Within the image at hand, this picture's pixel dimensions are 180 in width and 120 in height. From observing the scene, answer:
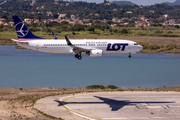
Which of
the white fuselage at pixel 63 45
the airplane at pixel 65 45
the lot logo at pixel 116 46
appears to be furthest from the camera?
the lot logo at pixel 116 46

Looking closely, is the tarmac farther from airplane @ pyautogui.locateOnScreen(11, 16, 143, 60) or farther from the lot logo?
the lot logo

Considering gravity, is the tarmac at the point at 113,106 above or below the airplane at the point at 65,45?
below

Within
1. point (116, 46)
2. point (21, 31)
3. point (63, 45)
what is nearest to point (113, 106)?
point (116, 46)

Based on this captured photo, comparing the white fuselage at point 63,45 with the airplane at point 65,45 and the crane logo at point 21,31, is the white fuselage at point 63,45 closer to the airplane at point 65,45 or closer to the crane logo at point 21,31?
the airplane at point 65,45

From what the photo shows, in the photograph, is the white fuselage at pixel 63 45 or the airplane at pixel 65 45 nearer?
the airplane at pixel 65 45

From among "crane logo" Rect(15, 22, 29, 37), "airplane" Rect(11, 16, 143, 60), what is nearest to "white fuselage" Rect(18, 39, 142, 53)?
"airplane" Rect(11, 16, 143, 60)

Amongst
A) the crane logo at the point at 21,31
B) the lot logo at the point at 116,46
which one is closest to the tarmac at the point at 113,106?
the lot logo at the point at 116,46

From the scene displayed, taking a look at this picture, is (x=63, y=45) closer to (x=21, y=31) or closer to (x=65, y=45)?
(x=65, y=45)

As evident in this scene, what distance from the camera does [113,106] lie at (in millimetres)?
48875

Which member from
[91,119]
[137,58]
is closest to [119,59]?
[137,58]

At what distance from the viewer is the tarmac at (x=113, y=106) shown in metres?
43.5

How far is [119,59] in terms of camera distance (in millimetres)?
122250

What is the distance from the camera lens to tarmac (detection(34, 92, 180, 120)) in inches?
1713

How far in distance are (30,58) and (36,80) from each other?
35.0 m
